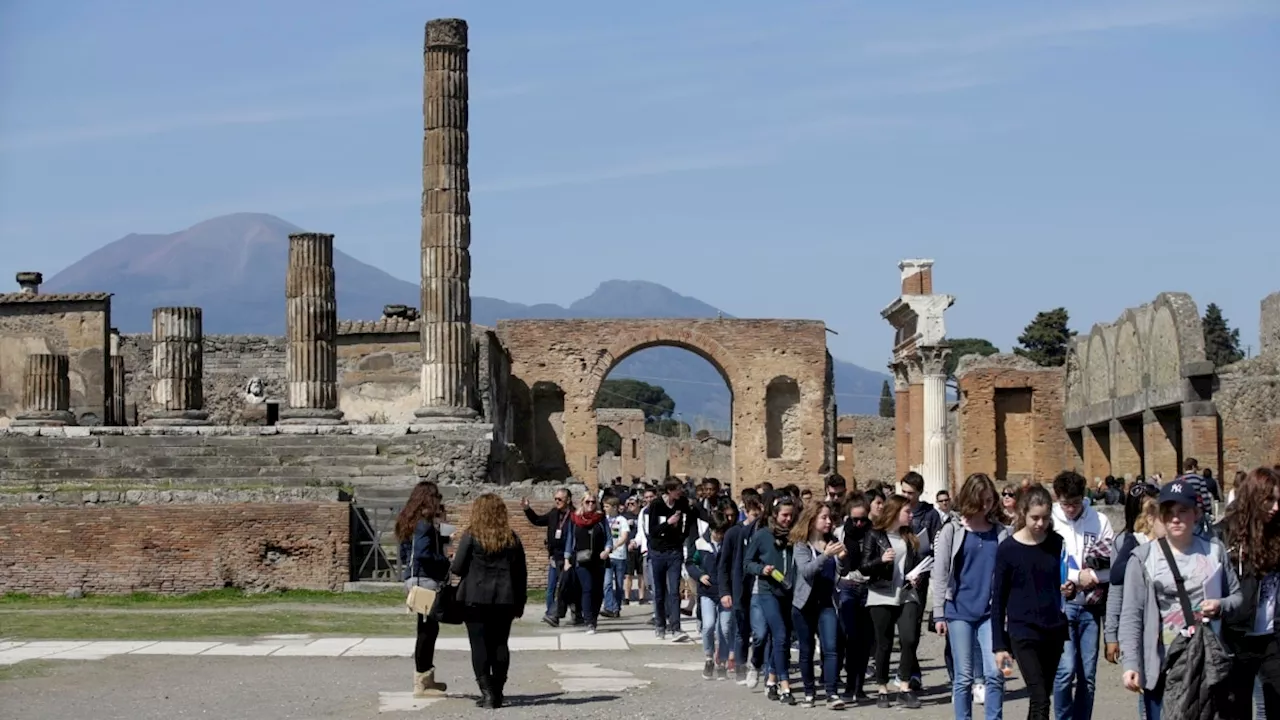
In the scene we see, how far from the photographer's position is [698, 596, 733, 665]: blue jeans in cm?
1344

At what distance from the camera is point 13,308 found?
3600 centimetres

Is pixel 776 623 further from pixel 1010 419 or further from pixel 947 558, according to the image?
pixel 1010 419

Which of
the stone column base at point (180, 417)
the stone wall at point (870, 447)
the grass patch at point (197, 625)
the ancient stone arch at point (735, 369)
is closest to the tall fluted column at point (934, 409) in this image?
the ancient stone arch at point (735, 369)

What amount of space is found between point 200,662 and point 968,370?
30.4 m

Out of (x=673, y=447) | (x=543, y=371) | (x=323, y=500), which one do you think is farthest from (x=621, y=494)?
(x=673, y=447)

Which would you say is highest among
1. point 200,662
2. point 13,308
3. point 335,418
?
point 13,308

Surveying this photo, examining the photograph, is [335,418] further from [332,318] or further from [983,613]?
[983,613]

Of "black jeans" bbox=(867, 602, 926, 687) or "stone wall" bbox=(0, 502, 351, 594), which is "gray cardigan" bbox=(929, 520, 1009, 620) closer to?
"black jeans" bbox=(867, 602, 926, 687)

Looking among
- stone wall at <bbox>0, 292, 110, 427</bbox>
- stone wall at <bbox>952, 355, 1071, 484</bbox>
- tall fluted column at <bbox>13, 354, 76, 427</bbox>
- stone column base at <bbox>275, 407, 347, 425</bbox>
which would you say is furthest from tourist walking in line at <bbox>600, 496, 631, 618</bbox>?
stone wall at <bbox>952, 355, 1071, 484</bbox>

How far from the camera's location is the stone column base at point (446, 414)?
28.3 meters

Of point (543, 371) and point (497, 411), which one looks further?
point (543, 371)

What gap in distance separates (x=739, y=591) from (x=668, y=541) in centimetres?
304

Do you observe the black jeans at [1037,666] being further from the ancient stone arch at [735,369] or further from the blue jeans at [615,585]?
the ancient stone arch at [735,369]

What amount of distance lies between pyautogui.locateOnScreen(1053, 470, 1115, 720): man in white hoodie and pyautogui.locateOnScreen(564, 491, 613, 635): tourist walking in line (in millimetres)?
8171
